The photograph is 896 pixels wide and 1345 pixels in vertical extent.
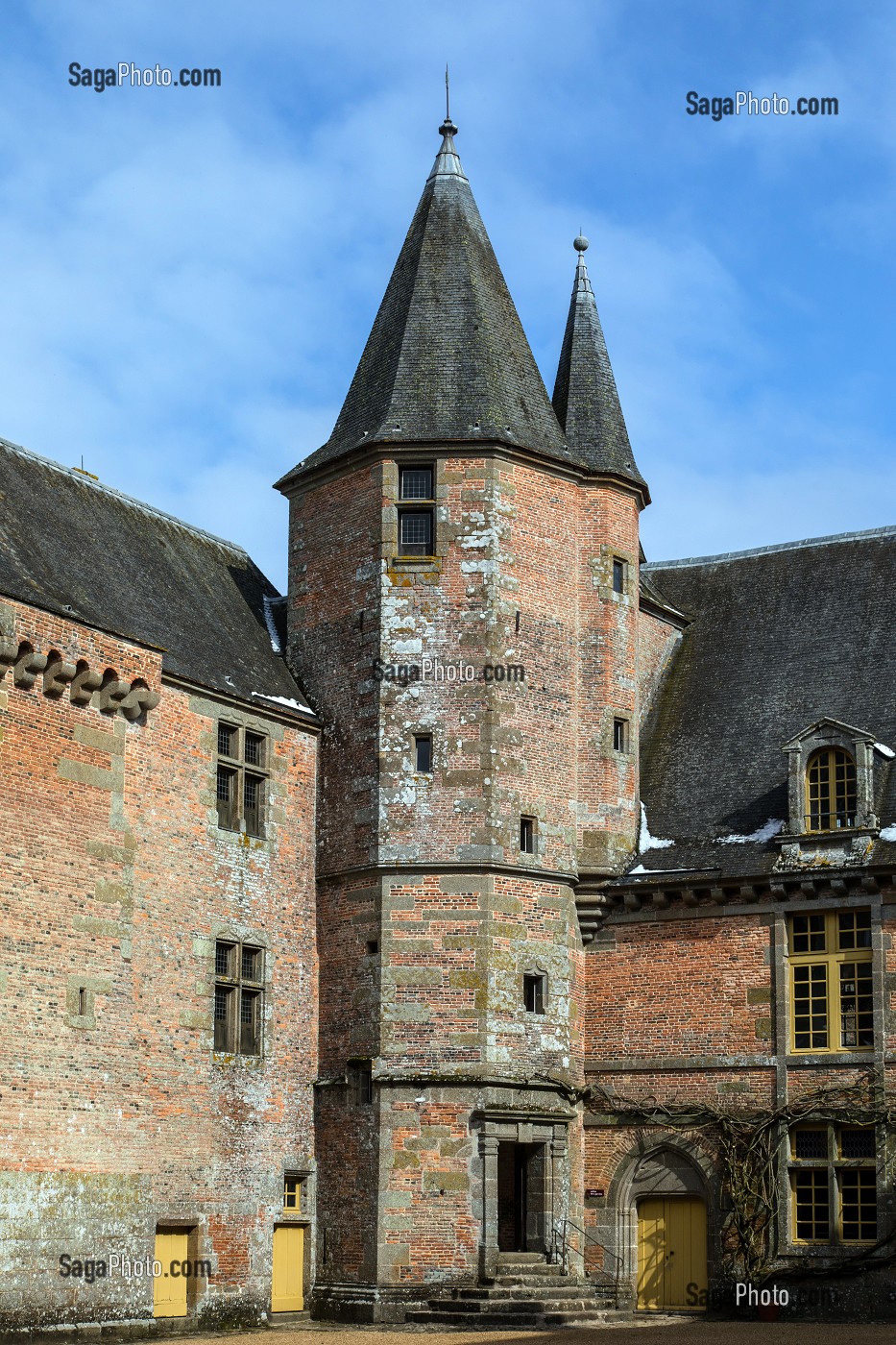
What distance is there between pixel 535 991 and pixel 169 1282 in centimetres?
672

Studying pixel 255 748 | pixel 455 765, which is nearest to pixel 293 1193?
pixel 255 748

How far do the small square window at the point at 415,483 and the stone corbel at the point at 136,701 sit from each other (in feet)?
19.7

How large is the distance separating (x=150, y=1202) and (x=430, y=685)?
853cm

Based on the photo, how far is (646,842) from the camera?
29750 mm

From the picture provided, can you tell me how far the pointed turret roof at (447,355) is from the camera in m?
29.6

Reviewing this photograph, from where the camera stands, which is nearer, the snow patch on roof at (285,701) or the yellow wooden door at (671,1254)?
the yellow wooden door at (671,1254)

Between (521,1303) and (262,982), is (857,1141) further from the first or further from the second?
(262,982)

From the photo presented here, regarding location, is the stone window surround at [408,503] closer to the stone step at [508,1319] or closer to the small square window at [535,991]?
the small square window at [535,991]

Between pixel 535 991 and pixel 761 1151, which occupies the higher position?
pixel 535 991

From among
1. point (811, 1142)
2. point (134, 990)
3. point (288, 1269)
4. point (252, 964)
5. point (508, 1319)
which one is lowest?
point (508, 1319)

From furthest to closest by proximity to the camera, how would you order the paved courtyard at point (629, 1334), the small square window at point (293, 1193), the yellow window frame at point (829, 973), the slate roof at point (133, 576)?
the small square window at point (293, 1193)
the yellow window frame at point (829, 973)
the slate roof at point (133, 576)
the paved courtyard at point (629, 1334)

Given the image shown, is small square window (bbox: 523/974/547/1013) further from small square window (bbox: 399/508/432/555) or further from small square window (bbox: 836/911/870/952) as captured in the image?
small square window (bbox: 399/508/432/555)

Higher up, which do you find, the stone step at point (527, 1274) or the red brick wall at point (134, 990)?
the red brick wall at point (134, 990)

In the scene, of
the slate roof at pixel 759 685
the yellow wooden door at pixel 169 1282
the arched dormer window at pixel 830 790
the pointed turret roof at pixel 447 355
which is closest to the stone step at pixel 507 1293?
the yellow wooden door at pixel 169 1282
